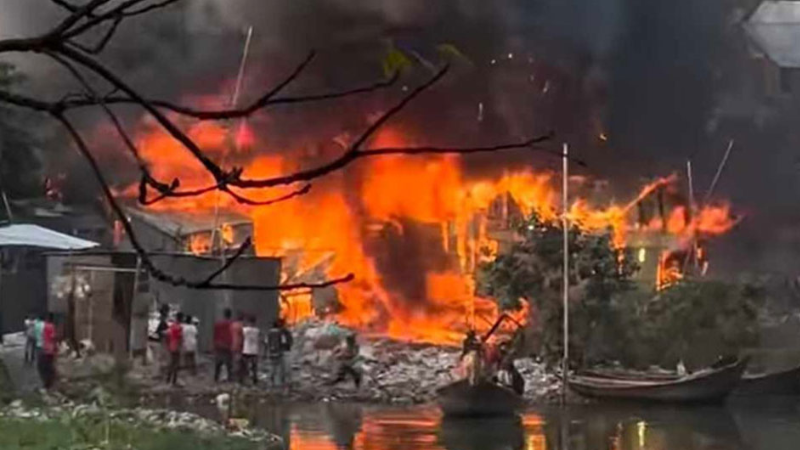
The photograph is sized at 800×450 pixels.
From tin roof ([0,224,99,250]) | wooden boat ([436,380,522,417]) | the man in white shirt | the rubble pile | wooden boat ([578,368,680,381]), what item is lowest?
the rubble pile

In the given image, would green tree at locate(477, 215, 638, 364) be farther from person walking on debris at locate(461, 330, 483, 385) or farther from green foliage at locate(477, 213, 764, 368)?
person walking on debris at locate(461, 330, 483, 385)

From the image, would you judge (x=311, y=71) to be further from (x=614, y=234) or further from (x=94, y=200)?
(x=614, y=234)

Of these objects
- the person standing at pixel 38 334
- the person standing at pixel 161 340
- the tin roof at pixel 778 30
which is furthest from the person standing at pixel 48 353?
the tin roof at pixel 778 30

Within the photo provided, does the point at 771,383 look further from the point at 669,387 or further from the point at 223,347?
the point at 223,347

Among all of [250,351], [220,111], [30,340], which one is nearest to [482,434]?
[250,351]

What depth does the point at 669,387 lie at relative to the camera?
335 inches

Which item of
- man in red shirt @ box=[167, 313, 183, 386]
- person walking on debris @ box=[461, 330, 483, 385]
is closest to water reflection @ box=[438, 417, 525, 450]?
person walking on debris @ box=[461, 330, 483, 385]

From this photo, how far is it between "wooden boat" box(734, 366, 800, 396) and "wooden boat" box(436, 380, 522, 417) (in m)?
1.36

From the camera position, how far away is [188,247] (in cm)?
850

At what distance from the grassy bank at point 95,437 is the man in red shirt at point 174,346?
4.38 ft

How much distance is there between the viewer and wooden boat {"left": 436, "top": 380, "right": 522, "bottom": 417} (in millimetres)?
8406

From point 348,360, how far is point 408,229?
0.89m

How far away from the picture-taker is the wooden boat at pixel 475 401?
8406 mm

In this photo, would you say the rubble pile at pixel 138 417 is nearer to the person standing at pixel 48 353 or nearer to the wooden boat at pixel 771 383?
the person standing at pixel 48 353
